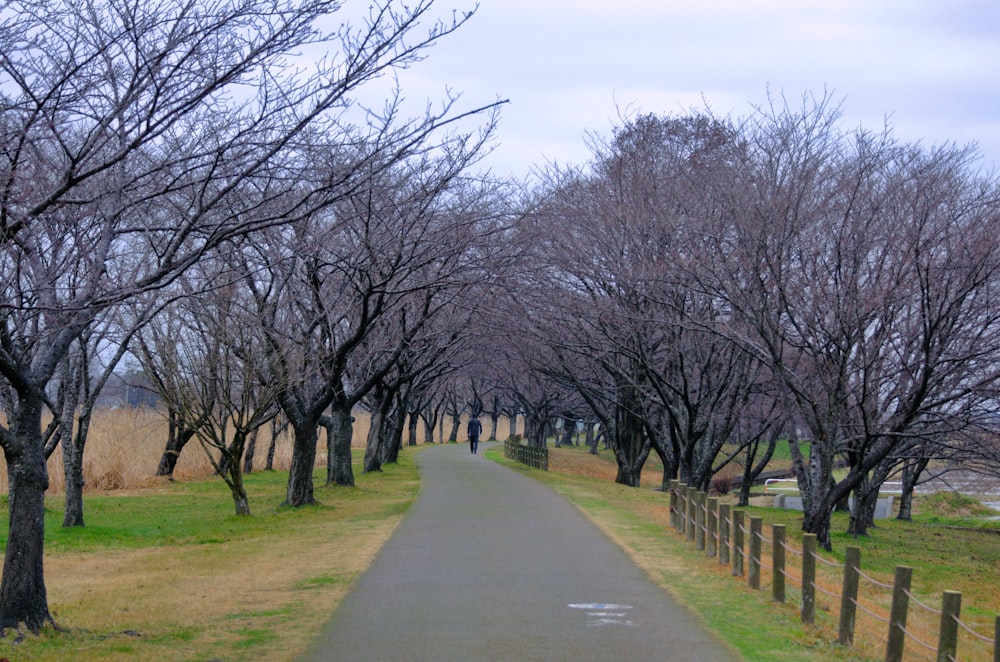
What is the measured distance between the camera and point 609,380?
34.8 m

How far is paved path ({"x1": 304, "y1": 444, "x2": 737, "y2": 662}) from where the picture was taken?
855 cm

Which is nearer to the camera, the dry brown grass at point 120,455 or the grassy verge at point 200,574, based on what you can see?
the grassy verge at point 200,574

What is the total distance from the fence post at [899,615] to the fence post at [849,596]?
0.95 m

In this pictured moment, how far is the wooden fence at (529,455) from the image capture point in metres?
41.0

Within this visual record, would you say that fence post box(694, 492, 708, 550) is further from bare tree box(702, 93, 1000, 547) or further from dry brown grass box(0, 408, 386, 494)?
dry brown grass box(0, 408, 386, 494)

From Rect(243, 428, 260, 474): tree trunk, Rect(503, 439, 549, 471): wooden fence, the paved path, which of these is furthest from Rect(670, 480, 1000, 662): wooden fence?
Rect(503, 439, 549, 471): wooden fence

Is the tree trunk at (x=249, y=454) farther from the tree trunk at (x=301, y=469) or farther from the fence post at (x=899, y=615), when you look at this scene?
the fence post at (x=899, y=615)

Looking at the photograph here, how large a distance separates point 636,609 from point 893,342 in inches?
434

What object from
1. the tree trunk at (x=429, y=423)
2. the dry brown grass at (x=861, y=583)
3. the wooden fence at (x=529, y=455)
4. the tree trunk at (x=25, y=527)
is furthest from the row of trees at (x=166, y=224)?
the tree trunk at (x=429, y=423)

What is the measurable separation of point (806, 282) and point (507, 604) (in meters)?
10.4

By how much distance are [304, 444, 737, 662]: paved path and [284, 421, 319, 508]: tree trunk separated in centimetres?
499

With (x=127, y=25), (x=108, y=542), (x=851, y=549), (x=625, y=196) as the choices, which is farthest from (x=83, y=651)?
(x=625, y=196)

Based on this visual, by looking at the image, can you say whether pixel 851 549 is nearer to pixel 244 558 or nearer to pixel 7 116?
pixel 7 116

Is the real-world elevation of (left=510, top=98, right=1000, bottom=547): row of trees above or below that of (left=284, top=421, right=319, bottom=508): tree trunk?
above
